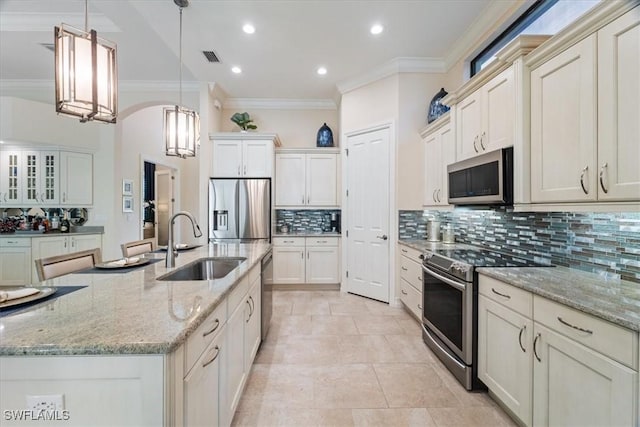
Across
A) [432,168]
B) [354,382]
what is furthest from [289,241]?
[354,382]

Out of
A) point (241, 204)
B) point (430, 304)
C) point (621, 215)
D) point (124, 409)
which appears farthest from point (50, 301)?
point (241, 204)

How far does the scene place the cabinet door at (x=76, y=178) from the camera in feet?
15.0

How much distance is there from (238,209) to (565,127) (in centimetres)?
390

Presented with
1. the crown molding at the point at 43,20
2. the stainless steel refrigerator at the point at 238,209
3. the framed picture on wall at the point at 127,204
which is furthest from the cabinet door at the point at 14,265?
the crown molding at the point at 43,20

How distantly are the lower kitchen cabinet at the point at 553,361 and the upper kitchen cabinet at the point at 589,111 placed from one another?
2.11 ft

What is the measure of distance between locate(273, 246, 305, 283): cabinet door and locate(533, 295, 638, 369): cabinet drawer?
343 cm

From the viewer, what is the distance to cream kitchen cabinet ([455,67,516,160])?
6.81ft

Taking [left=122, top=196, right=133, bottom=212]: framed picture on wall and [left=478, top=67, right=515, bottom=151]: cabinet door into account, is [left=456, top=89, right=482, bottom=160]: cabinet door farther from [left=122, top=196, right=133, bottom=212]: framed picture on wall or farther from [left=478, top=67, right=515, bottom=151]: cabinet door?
[left=122, top=196, right=133, bottom=212]: framed picture on wall

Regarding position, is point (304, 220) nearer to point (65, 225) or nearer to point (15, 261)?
point (65, 225)

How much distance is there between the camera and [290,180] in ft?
15.8

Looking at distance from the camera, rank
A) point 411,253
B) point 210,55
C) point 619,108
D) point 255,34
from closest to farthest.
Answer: point 619,108, point 255,34, point 411,253, point 210,55

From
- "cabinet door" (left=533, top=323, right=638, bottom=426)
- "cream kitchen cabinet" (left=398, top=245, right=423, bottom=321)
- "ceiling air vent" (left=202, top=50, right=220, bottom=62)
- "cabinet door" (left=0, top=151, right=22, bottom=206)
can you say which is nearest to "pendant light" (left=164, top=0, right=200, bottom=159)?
"ceiling air vent" (left=202, top=50, right=220, bottom=62)

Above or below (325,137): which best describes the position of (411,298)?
below

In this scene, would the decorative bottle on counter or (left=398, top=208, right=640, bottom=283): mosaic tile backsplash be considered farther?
the decorative bottle on counter
